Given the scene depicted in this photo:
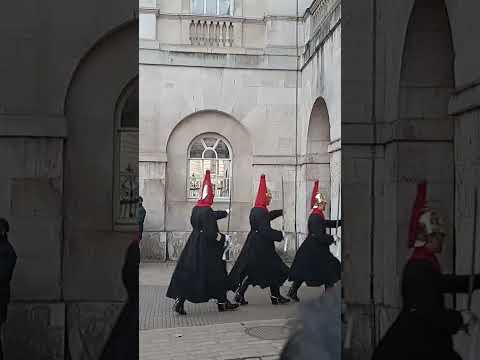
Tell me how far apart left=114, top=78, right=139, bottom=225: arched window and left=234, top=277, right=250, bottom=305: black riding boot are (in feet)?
1.14

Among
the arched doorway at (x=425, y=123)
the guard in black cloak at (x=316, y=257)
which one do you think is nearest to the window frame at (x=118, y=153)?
the guard in black cloak at (x=316, y=257)

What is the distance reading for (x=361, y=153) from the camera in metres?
1.36

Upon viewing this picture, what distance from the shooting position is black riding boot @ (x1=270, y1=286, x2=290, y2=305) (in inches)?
50.6

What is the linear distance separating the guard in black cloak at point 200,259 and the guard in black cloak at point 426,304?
20.8 inches

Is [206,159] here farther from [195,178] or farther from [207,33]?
[207,33]

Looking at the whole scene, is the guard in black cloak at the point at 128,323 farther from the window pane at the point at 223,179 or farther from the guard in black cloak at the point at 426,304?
the guard in black cloak at the point at 426,304

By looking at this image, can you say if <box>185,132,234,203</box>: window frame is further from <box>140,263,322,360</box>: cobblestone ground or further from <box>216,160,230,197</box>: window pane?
<box>140,263,322,360</box>: cobblestone ground

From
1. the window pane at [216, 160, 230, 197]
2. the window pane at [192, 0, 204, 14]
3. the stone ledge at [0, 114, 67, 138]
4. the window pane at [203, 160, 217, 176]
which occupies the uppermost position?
the window pane at [192, 0, 204, 14]

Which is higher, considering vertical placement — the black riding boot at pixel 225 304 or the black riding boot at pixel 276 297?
the black riding boot at pixel 276 297

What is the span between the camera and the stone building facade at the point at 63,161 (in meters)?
1.38

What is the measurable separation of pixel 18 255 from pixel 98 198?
28cm

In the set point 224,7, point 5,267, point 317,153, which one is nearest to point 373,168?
point 317,153

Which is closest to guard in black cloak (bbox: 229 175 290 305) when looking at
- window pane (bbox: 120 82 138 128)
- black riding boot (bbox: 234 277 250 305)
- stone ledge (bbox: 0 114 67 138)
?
black riding boot (bbox: 234 277 250 305)

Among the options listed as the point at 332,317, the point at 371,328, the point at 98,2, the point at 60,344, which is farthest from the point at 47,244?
the point at 371,328
